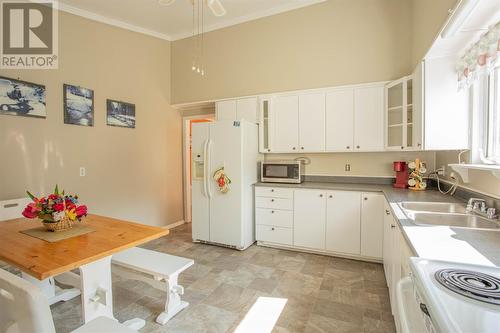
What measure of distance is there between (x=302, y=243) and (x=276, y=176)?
964mm

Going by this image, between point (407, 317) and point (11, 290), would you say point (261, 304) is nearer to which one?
point (407, 317)

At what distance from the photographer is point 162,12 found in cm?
365

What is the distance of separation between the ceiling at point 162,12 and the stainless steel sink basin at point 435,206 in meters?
2.91

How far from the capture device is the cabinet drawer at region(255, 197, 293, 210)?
3.33 meters

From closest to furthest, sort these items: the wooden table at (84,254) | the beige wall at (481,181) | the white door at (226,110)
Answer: the wooden table at (84,254) → the beige wall at (481,181) → the white door at (226,110)

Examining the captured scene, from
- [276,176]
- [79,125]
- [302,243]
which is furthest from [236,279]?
[79,125]

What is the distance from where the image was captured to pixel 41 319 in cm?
90

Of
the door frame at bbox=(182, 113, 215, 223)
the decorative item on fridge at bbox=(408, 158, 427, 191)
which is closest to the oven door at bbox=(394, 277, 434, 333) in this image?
the decorative item on fridge at bbox=(408, 158, 427, 191)

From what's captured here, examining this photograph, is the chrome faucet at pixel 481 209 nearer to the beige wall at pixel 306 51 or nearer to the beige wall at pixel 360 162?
the beige wall at pixel 360 162

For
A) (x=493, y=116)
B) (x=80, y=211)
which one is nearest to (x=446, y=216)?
(x=493, y=116)

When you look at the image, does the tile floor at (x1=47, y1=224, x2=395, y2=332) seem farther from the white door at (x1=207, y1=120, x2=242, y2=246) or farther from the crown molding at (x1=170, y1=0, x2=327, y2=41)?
the crown molding at (x1=170, y1=0, x2=327, y2=41)

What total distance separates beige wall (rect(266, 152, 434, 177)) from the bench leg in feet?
7.90

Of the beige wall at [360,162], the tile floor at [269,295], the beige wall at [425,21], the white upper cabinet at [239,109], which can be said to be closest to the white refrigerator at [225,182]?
the white upper cabinet at [239,109]

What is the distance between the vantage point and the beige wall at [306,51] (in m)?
3.13
